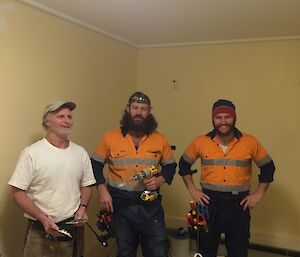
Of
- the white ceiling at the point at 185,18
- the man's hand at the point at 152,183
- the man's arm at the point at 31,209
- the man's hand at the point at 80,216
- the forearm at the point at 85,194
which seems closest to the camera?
the man's arm at the point at 31,209

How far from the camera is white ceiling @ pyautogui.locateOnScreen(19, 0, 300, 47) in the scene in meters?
2.53

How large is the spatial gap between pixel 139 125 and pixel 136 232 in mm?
773

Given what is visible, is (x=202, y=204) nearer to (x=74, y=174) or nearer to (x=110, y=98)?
(x=74, y=174)

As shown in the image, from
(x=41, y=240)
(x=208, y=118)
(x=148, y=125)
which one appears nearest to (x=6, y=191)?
(x=41, y=240)

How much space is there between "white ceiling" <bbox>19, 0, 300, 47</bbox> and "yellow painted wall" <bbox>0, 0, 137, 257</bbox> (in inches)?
5.4

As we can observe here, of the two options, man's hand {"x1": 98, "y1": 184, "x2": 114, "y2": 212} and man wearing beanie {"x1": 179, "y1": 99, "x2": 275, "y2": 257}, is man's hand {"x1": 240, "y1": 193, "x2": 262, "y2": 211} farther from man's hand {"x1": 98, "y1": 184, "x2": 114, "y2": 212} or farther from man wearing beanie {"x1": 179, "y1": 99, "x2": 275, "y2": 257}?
man's hand {"x1": 98, "y1": 184, "x2": 114, "y2": 212}

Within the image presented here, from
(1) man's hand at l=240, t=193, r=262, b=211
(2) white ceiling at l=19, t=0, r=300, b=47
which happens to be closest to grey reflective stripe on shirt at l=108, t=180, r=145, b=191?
(1) man's hand at l=240, t=193, r=262, b=211

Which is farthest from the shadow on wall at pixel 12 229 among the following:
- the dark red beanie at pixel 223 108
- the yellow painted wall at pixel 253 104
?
the yellow painted wall at pixel 253 104

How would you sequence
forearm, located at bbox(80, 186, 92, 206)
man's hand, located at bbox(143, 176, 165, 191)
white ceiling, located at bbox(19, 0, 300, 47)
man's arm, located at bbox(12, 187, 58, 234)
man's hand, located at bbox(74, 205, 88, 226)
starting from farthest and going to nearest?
white ceiling, located at bbox(19, 0, 300, 47)
man's hand, located at bbox(143, 176, 165, 191)
forearm, located at bbox(80, 186, 92, 206)
man's hand, located at bbox(74, 205, 88, 226)
man's arm, located at bbox(12, 187, 58, 234)

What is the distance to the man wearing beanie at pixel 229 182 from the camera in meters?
2.47

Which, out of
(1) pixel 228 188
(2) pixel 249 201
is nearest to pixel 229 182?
(1) pixel 228 188

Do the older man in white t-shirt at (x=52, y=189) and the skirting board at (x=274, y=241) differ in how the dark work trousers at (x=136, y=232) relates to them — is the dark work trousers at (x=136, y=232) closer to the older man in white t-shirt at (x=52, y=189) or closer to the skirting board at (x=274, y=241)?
the older man in white t-shirt at (x=52, y=189)

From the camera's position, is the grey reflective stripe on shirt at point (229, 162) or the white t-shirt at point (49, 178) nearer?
the white t-shirt at point (49, 178)

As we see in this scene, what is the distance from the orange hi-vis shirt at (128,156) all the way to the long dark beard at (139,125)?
0.15ft
